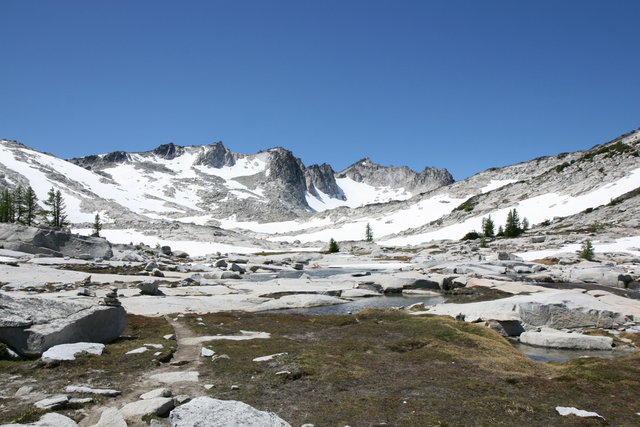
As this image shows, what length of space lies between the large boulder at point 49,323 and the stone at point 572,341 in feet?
72.3

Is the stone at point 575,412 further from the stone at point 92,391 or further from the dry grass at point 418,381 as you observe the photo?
the stone at point 92,391

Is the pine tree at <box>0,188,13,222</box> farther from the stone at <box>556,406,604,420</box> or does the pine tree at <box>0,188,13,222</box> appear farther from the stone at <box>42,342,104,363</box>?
the stone at <box>556,406,604,420</box>

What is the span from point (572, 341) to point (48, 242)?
260 ft

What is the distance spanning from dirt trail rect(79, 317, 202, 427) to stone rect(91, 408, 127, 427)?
0.26 m

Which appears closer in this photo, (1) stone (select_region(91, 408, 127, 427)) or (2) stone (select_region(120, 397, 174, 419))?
(1) stone (select_region(91, 408, 127, 427))

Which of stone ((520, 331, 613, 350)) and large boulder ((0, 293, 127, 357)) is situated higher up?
large boulder ((0, 293, 127, 357))

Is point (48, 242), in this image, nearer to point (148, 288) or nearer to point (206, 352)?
point (148, 288)

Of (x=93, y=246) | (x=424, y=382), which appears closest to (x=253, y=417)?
(x=424, y=382)

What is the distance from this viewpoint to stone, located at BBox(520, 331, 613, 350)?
20.8 metres

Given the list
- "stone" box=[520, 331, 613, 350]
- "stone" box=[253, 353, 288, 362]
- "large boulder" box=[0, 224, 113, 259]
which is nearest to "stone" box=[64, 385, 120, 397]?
"stone" box=[253, 353, 288, 362]

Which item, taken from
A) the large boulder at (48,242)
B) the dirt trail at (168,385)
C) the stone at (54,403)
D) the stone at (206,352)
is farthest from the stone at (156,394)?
the large boulder at (48,242)

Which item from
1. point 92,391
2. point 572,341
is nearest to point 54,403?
point 92,391

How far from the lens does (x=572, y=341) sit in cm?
2100

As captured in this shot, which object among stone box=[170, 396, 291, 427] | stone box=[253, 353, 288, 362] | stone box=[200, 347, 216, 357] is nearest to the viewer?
stone box=[170, 396, 291, 427]
